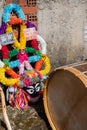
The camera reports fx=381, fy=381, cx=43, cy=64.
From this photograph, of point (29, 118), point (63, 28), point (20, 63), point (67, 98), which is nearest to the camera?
point (67, 98)

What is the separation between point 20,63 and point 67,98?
1.61 m

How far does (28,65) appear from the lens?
23.7 feet

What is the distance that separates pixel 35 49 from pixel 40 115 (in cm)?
129

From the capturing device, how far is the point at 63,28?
768cm

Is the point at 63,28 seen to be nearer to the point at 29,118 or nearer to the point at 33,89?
the point at 33,89

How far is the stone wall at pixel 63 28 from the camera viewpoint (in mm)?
7484

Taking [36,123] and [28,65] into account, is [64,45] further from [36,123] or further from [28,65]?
[36,123]

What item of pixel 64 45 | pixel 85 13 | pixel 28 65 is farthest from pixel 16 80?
pixel 85 13

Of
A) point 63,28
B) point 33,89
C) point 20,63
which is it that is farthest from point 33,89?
point 63,28

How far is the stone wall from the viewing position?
24.6 ft

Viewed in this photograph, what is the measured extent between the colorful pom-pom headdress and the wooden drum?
0.76 metres

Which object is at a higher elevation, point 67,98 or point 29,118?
point 67,98

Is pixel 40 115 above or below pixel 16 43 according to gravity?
below

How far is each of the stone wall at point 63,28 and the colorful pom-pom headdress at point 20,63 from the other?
325 mm
